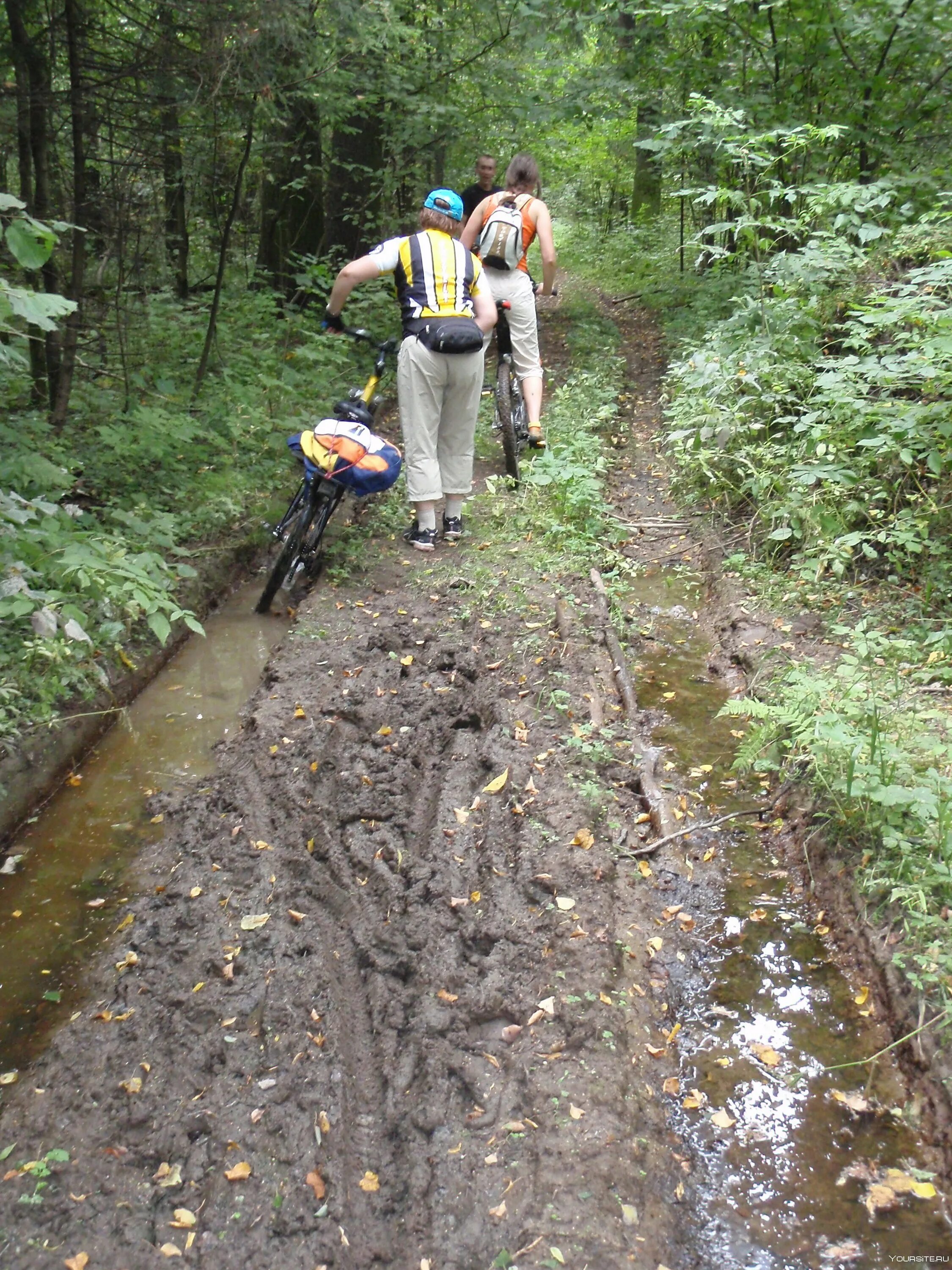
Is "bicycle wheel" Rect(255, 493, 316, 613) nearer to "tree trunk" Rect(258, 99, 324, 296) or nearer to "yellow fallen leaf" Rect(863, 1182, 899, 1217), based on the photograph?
"yellow fallen leaf" Rect(863, 1182, 899, 1217)

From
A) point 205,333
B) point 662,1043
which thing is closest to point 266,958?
point 662,1043

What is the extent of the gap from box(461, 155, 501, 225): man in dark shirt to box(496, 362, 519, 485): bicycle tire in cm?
329

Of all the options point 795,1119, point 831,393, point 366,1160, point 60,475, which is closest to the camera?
point 366,1160

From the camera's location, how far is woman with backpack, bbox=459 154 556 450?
7098 mm

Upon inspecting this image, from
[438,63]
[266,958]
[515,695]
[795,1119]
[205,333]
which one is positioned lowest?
[795,1119]

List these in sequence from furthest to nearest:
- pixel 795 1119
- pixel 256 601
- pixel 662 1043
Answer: pixel 256 601 → pixel 662 1043 → pixel 795 1119

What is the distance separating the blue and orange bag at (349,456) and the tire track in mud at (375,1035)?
1859mm

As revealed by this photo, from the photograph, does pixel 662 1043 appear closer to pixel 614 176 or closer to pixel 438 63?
pixel 438 63

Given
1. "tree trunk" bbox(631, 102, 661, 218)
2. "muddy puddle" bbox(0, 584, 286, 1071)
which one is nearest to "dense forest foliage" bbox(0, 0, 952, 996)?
"muddy puddle" bbox(0, 584, 286, 1071)

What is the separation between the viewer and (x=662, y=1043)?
293cm

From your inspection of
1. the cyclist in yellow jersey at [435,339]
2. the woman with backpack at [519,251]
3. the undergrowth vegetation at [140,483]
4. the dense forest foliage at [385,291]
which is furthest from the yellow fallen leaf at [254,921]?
the woman with backpack at [519,251]

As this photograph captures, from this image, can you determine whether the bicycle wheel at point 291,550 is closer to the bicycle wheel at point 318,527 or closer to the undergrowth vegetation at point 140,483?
the bicycle wheel at point 318,527

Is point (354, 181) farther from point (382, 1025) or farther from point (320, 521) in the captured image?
point (382, 1025)

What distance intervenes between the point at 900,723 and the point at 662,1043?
1.71m
